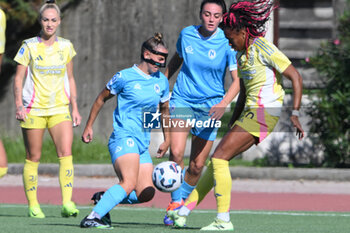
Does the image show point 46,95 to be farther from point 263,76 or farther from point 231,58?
point 263,76

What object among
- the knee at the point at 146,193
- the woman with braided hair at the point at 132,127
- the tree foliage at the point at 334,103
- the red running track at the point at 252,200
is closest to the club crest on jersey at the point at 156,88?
the woman with braided hair at the point at 132,127

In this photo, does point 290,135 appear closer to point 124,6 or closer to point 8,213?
point 124,6

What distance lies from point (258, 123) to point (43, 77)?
2504mm

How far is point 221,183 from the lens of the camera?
7531 millimetres

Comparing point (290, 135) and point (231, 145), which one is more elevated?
point (231, 145)

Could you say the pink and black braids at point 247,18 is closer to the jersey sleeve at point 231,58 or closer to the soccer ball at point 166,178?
the jersey sleeve at point 231,58

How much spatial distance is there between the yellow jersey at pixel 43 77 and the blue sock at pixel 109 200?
1.77 metres

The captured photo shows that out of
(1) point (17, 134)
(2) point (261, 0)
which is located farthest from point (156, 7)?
(2) point (261, 0)

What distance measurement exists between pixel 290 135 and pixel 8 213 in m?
6.63

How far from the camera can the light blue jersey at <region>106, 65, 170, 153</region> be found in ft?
25.6

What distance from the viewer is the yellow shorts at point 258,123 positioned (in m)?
7.47

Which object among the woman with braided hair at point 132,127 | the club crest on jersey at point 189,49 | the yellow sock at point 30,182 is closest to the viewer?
the woman with braided hair at point 132,127

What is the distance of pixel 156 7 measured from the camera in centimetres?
1717

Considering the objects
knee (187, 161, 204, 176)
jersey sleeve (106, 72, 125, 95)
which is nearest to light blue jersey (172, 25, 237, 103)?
knee (187, 161, 204, 176)
